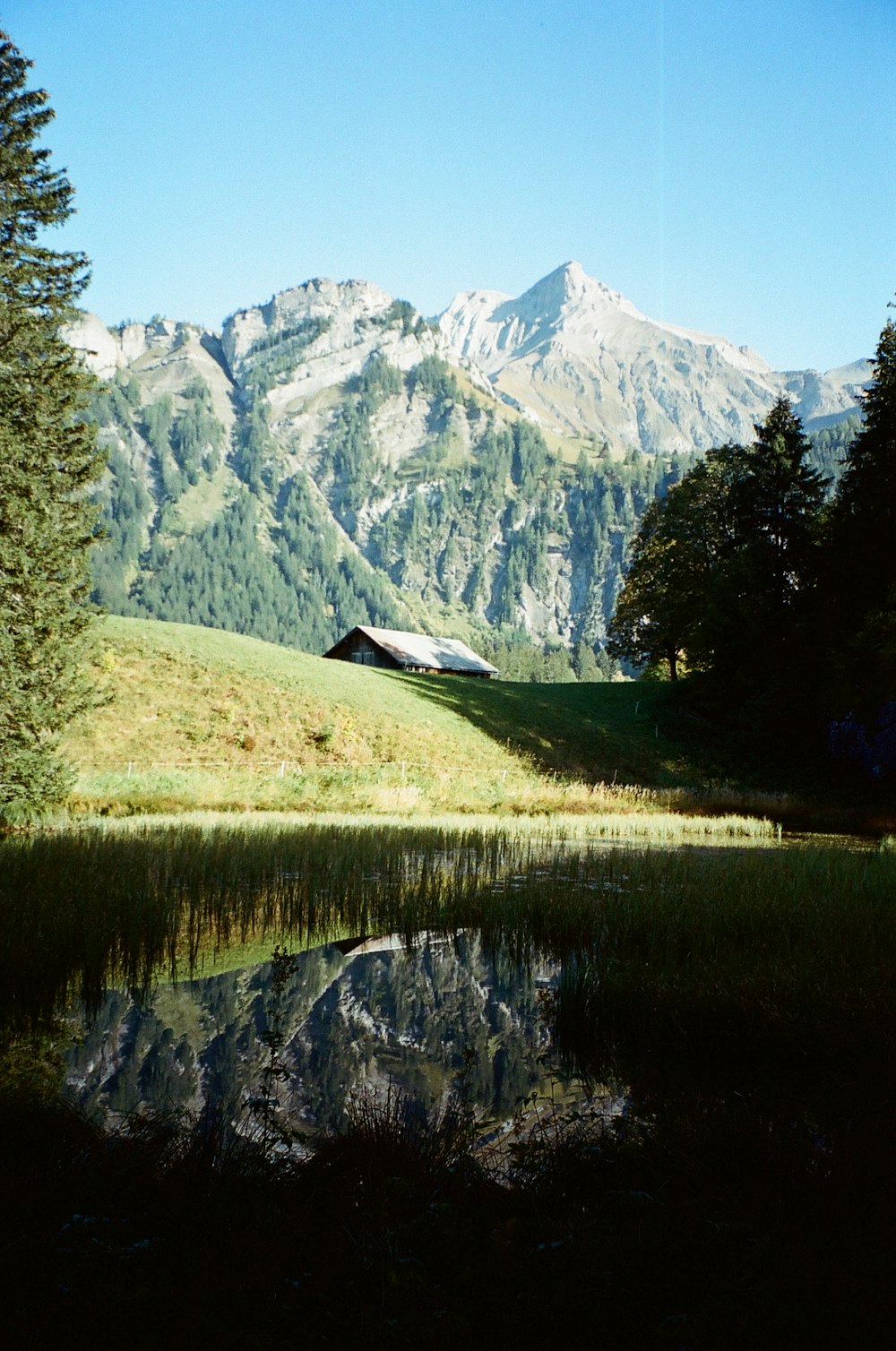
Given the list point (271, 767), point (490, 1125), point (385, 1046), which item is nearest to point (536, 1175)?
point (490, 1125)

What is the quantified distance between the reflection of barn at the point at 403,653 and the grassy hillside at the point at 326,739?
52.2 feet

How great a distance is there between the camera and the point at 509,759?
36125 mm

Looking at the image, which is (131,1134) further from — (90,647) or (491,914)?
(90,647)

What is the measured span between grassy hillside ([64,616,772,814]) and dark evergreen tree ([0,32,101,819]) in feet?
5.80

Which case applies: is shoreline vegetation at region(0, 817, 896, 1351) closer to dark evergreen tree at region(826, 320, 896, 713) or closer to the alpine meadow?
the alpine meadow

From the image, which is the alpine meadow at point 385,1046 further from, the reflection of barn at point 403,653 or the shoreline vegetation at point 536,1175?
the reflection of barn at point 403,653

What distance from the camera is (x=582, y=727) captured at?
4347cm

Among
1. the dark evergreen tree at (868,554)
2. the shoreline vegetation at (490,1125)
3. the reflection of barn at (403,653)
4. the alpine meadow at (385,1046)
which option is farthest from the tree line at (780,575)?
the shoreline vegetation at (490,1125)

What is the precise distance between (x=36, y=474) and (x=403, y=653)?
47657 mm

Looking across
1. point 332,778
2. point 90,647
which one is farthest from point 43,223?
point 332,778

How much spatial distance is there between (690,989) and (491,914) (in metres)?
3.42

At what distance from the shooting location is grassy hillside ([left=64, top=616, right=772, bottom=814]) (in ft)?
81.7

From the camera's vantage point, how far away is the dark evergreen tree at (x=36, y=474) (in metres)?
17.4

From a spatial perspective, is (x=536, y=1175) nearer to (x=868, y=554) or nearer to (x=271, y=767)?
(x=271, y=767)
